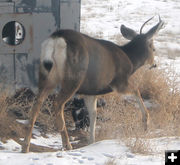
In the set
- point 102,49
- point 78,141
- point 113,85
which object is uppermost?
point 102,49

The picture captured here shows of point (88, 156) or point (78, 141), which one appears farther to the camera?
point (78, 141)

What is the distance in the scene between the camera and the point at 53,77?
6.16 m

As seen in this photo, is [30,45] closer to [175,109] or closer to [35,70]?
[35,70]

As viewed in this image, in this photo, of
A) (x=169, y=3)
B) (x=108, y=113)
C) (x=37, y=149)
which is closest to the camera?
(x=37, y=149)

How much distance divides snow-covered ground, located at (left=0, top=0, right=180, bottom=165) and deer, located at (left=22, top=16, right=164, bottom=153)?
2.19 ft

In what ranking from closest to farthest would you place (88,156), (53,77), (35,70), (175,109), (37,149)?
(88,156)
(53,77)
(37,149)
(175,109)
(35,70)

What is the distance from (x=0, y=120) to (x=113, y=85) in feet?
6.24

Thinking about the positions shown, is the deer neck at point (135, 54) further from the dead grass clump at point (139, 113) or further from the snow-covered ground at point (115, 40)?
the snow-covered ground at point (115, 40)

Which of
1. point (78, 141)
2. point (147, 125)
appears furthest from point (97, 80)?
point (78, 141)

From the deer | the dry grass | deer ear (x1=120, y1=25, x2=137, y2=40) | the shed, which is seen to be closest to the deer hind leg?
the deer

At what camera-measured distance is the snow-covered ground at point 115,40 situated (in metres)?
5.46

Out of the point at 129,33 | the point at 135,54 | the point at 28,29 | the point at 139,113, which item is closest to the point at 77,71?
the point at 135,54

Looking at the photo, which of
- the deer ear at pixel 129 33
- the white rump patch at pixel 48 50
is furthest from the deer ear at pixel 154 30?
the white rump patch at pixel 48 50

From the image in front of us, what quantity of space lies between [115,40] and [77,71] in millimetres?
9480
